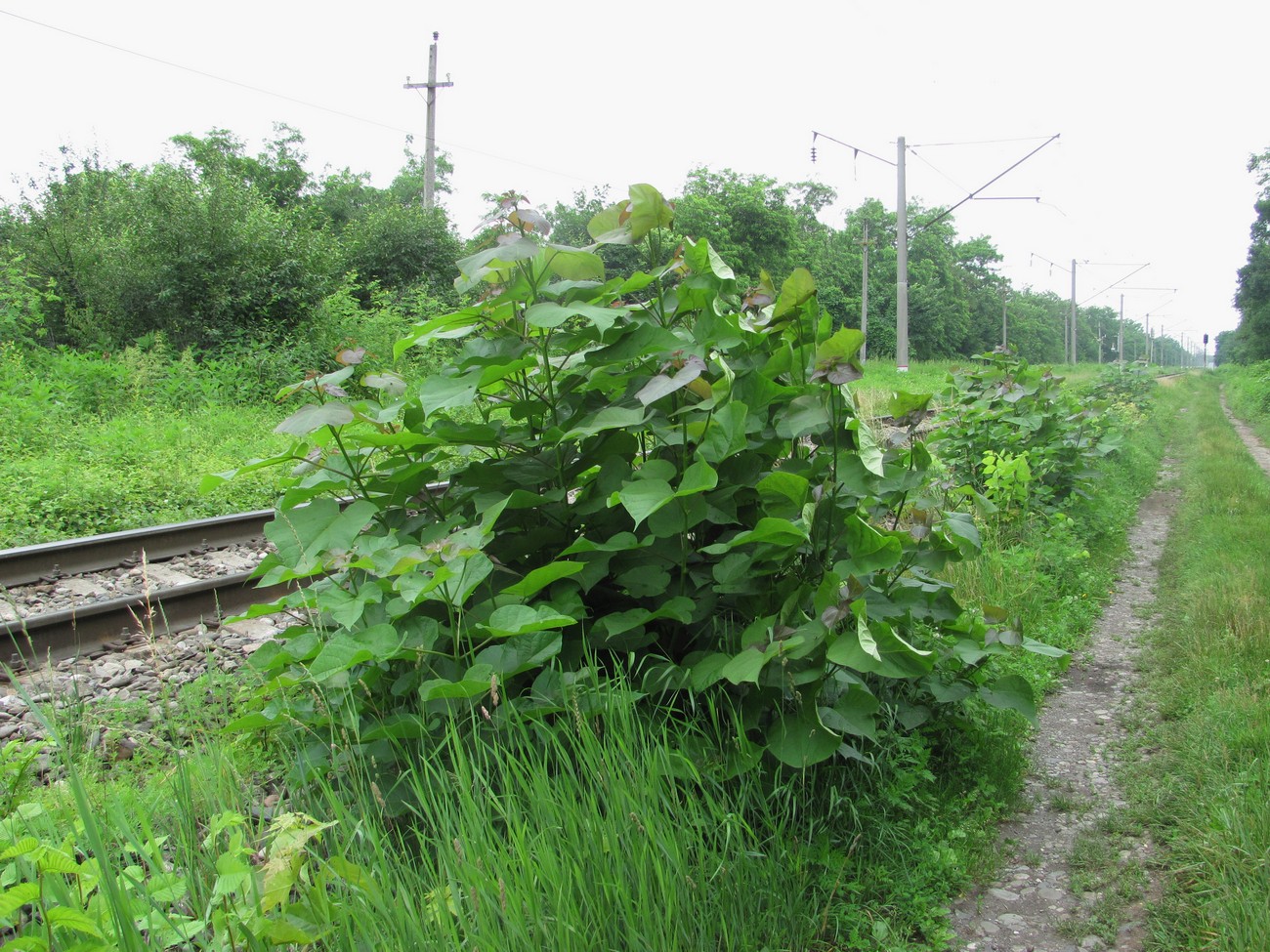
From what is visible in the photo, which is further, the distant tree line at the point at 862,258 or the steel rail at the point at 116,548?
the distant tree line at the point at 862,258

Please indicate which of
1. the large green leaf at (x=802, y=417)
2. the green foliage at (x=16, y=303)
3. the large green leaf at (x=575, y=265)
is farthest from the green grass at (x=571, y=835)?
the green foliage at (x=16, y=303)

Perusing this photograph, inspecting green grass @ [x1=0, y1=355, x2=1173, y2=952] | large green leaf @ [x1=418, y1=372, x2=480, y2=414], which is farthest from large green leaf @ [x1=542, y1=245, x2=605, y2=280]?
green grass @ [x1=0, y1=355, x2=1173, y2=952]

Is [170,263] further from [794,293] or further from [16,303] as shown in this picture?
[794,293]

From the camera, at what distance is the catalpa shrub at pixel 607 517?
2143 mm

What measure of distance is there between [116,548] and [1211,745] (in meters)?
6.95

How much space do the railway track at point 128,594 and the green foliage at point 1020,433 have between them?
572 cm

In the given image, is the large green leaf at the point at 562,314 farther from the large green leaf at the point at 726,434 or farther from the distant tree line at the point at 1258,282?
the distant tree line at the point at 1258,282

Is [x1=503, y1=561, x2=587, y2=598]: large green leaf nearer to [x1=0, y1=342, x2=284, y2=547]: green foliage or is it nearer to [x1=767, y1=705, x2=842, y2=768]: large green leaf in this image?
[x1=767, y1=705, x2=842, y2=768]: large green leaf

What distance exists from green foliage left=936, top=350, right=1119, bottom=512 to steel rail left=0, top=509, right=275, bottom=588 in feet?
19.0

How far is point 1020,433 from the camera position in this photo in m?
7.55

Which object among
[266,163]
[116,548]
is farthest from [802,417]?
[266,163]

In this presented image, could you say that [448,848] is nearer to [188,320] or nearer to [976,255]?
[188,320]

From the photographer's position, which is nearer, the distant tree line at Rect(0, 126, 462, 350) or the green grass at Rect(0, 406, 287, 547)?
the green grass at Rect(0, 406, 287, 547)

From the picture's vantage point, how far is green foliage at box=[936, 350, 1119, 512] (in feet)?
24.5
